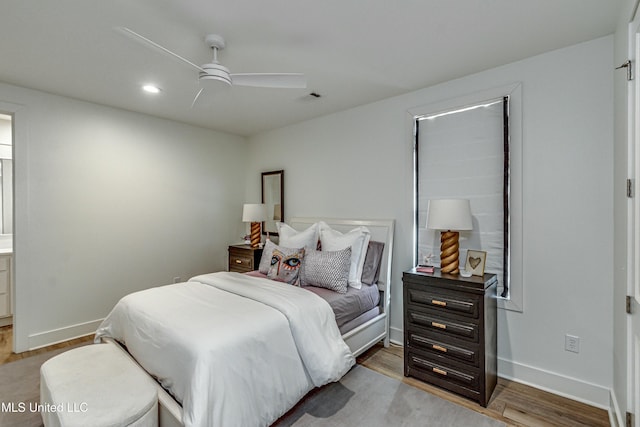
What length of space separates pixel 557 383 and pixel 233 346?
7.96 ft

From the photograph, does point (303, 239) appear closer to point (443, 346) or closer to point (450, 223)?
point (450, 223)

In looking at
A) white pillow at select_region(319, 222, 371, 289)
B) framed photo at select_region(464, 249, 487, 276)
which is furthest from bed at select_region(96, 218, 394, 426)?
framed photo at select_region(464, 249, 487, 276)

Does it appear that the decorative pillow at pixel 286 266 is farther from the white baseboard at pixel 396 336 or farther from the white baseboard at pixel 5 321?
the white baseboard at pixel 5 321

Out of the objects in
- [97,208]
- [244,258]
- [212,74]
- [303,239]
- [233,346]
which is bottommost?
[233,346]

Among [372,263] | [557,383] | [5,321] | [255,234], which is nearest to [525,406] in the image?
[557,383]

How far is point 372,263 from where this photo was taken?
124 inches

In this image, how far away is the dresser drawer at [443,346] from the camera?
223cm

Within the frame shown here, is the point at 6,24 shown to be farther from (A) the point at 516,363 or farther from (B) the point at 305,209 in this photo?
(A) the point at 516,363

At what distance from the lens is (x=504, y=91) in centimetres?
255

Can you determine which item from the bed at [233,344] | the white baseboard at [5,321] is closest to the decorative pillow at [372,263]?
the bed at [233,344]

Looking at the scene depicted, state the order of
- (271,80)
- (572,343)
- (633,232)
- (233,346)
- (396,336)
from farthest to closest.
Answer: (396,336), (572,343), (271,80), (233,346), (633,232)

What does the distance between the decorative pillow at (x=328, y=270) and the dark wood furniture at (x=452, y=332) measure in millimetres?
552

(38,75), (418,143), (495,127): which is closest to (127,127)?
(38,75)

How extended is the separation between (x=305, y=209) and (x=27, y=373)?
3.13 metres
